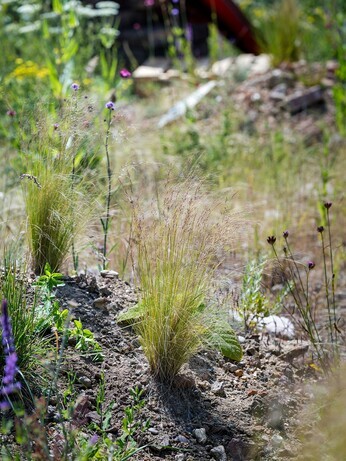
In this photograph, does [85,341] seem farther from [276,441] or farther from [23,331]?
[276,441]

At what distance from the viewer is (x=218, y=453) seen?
2533 mm

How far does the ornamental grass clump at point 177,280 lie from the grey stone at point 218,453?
0.36m

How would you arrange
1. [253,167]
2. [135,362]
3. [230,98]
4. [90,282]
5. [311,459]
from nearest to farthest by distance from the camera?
1. [311,459]
2. [135,362]
3. [90,282]
4. [253,167]
5. [230,98]

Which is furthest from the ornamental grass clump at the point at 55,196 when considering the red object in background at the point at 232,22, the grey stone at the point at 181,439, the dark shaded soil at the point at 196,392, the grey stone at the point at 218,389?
the red object in background at the point at 232,22

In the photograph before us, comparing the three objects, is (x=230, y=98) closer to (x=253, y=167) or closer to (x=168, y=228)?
(x=253, y=167)

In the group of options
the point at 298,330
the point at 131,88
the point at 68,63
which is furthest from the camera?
the point at 131,88

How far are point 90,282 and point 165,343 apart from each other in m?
0.68

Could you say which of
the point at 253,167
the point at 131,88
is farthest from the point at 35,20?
the point at 253,167

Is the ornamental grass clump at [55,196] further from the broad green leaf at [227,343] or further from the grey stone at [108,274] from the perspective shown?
the broad green leaf at [227,343]

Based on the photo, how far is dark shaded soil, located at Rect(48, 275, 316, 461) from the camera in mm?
2564

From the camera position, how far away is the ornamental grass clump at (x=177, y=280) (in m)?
2.71

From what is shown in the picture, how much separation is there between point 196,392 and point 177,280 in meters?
0.48

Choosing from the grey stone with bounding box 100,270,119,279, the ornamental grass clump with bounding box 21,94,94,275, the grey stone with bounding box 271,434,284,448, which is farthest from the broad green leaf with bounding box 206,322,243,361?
the ornamental grass clump with bounding box 21,94,94,275

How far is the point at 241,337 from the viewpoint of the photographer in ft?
11.0
